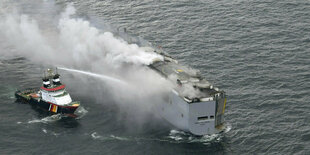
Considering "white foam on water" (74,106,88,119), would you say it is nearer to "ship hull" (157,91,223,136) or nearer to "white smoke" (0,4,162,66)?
"white smoke" (0,4,162,66)

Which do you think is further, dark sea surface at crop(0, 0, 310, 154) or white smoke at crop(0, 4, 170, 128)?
white smoke at crop(0, 4, 170, 128)

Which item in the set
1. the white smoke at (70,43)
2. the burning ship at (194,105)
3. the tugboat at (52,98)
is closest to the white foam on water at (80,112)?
the tugboat at (52,98)

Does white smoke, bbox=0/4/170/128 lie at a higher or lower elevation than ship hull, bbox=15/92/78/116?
higher

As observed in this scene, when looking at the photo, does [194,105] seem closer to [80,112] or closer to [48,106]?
[80,112]

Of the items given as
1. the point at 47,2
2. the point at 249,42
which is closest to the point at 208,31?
the point at 249,42

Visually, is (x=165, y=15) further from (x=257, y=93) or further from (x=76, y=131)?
(x=76, y=131)

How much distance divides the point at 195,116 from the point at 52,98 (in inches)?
1438

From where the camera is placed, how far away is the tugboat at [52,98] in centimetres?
10838

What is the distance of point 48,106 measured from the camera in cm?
11069

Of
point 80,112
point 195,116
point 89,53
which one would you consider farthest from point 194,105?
point 89,53

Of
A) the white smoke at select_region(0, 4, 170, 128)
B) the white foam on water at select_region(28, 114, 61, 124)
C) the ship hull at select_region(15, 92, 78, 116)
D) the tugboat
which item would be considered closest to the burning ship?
the white smoke at select_region(0, 4, 170, 128)

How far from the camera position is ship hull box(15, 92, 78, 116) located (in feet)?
353

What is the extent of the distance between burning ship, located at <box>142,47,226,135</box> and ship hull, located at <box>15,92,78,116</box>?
72.5 ft

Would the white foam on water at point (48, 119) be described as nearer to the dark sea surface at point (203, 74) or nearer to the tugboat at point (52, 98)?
the dark sea surface at point (203, 74)
